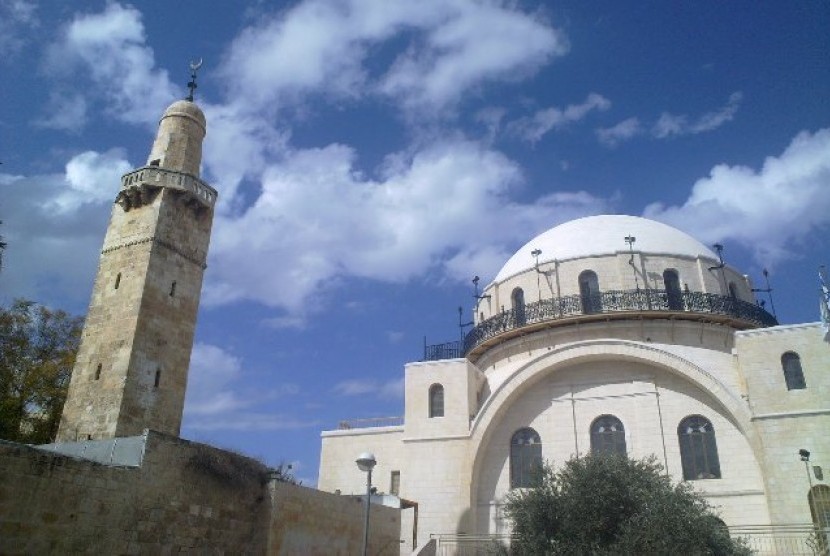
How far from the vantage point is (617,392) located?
20.3 meters

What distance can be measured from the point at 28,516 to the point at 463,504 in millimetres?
12725

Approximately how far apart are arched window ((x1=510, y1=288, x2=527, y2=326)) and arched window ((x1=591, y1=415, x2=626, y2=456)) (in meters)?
4.26

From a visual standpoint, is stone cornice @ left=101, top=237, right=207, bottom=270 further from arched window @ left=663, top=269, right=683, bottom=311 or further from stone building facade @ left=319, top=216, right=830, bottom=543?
arched window @ left=663, top=269, right=683, bottom=311

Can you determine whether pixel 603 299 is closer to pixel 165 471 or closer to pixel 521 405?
pixel 521 405

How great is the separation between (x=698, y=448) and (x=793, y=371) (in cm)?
338

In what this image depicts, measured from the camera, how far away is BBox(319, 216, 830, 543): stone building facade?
58.2 feet

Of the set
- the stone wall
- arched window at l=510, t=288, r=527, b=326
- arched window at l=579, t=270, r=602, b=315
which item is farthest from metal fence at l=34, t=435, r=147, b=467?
arched window at l=579, t=270, r=602, b=315

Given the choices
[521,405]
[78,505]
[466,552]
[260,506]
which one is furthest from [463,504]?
[78,505]

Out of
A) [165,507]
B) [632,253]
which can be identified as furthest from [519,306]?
[165,507]

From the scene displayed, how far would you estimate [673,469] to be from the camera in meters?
18.7

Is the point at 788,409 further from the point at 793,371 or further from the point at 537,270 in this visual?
the point at 537,270

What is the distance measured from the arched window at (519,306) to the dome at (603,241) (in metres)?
0.85

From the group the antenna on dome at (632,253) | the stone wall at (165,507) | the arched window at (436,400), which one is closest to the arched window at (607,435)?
the antenna on dome at (632,253)

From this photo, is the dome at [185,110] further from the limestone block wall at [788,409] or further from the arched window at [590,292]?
the limestone block wall at [788,409]
